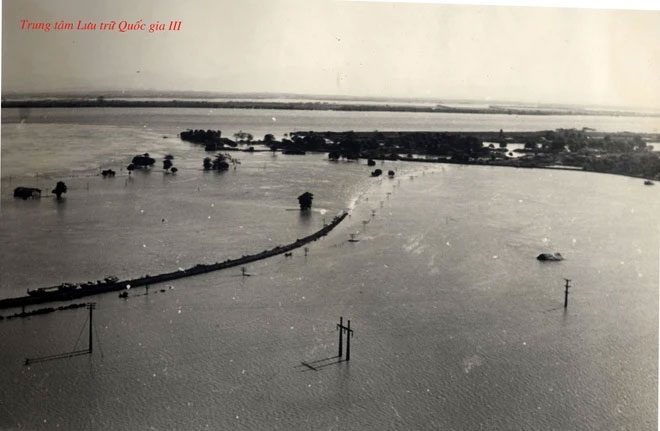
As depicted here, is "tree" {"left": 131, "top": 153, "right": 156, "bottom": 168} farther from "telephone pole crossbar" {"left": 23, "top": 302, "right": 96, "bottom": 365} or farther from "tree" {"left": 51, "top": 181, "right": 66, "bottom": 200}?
"telephone pole crossbar" {"left": 23, "top": 302, "right": 96, "bottom": 365}

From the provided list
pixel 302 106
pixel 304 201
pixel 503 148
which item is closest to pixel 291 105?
pixel 302 106

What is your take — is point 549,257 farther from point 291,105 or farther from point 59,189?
point 59,189

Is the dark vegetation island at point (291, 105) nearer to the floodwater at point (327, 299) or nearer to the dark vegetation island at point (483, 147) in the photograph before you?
the floodwater at point (327, 299)

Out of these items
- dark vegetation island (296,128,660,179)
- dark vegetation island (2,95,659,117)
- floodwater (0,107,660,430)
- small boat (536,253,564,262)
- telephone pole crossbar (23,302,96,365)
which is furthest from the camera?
small boat (536,253,564,262)

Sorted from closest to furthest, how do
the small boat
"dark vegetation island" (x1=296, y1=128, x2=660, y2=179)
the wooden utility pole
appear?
the wooden utility pole < "dark vegetation island" (x1=296, y1=128, x2=660, y2=179) < the small boat

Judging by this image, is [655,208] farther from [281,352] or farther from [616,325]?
[281,352]

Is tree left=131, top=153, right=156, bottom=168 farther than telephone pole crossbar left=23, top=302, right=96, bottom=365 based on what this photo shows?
Yes

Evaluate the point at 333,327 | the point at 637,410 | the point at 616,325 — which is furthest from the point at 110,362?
the point at 616,325

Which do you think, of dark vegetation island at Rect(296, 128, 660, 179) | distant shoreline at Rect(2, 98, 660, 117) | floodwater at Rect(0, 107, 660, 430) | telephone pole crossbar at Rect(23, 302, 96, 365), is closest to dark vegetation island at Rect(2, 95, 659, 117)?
distant shoreline at Rect(2, 98, 660, 117)
